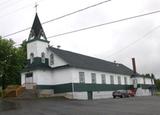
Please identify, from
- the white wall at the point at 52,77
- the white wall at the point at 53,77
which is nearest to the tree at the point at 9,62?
the white wall at the point at 52,77

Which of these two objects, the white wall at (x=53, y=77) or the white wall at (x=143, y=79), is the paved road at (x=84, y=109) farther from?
the white wall at (x=143, y=79)

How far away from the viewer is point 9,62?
52.9 m

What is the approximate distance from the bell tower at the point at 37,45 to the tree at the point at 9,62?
352 inches

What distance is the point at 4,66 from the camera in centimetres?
5125

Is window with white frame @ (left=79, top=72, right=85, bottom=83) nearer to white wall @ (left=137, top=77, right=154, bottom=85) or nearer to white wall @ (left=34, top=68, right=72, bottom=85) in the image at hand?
white wall @ (left=34, top=68, right=72, bottom=85)

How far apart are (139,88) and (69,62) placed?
25.0 m

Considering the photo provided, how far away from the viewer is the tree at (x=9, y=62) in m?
51.9

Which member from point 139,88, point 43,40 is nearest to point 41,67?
point 43,40

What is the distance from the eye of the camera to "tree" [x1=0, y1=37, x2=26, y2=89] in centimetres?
5194

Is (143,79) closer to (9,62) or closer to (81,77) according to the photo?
(81,77)

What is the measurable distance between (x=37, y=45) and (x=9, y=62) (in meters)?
11.8

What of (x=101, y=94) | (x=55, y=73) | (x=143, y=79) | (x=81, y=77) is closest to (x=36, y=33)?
(x=55, y=73)

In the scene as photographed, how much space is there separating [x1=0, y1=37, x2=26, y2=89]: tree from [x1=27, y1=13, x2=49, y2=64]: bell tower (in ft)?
29.3

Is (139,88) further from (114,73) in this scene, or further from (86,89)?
(86,89)
